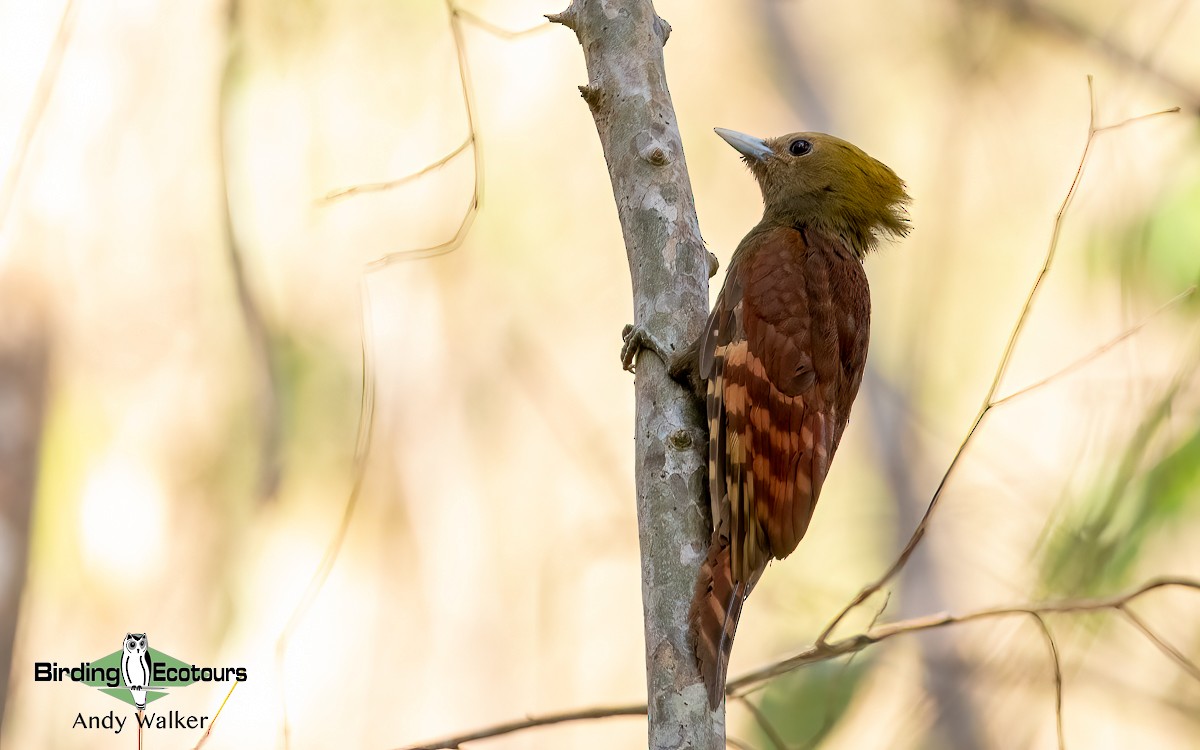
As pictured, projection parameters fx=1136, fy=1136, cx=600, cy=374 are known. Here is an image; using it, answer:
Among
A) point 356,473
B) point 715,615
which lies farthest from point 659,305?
point 356,473

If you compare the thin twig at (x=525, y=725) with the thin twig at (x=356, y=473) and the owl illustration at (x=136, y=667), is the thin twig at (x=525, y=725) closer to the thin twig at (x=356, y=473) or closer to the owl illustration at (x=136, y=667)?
the thin twig at (x=356, y=473)

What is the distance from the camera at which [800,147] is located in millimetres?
2799

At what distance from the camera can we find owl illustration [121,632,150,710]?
127 inches

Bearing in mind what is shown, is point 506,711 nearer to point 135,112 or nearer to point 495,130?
point 495,130

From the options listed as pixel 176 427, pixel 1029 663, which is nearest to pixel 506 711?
pixel 176 427

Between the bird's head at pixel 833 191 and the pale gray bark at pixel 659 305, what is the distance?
2.17 ft

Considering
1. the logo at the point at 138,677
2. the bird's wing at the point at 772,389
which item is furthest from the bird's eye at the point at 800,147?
the logo at the point at 138,677

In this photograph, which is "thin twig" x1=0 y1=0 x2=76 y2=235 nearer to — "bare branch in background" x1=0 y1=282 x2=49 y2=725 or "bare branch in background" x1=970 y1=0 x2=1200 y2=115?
"bare branch in background" x1=0 y1=282 x2=49 y2=725

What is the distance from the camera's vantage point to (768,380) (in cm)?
225

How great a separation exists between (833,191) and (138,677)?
2.36 meters

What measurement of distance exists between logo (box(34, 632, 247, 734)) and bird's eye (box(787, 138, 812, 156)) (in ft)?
7.24

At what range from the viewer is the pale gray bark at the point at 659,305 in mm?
1672

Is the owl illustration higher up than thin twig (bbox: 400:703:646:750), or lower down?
higher up

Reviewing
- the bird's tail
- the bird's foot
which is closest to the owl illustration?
the bird's foot
